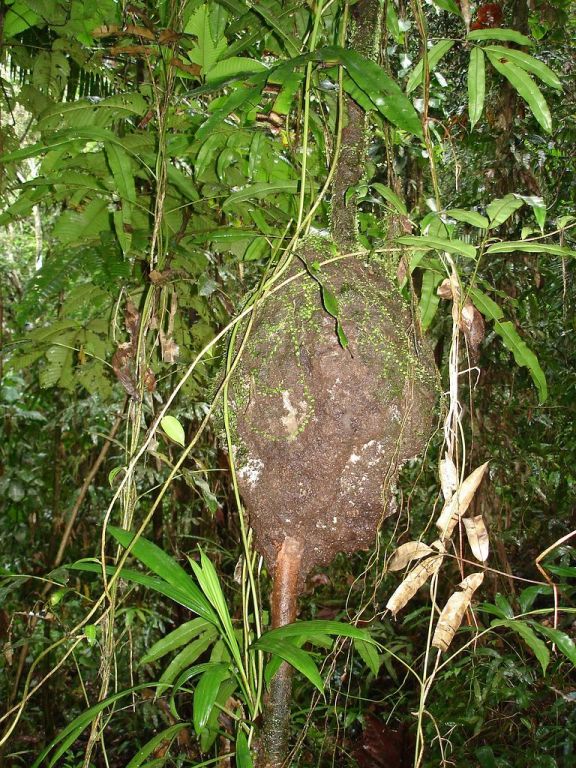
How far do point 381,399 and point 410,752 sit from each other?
5.90ft

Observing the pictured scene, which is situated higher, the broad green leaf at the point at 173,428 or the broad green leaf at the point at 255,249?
the broad green leaf at the point at 255,249

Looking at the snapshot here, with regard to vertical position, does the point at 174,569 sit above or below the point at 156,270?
below

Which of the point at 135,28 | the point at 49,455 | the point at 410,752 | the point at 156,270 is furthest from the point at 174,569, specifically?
the point at 49,455

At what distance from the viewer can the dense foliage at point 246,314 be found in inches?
43.3

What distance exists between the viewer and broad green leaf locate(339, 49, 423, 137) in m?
0.96

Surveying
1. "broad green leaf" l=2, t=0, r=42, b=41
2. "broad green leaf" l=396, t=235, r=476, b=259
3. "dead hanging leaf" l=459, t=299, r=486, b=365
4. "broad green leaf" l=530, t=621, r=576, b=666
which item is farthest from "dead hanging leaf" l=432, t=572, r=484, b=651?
"broad green leaf" l=2, t=0, r=42, b=41

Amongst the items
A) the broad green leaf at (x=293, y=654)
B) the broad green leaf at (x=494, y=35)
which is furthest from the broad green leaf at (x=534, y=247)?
the broad green leaf at (x=293, y=654)

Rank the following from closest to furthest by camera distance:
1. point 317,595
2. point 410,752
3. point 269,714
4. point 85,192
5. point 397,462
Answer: point 269,714 < point 397,462 < point 85,192 < point 410,752 < point 317,595

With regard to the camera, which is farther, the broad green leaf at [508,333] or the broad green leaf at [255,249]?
the broad green leaf at [255,249]

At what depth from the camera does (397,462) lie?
45.6 inches

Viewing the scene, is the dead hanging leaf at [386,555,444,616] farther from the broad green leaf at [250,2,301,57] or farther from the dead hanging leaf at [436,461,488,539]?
the broad green leaf at [250,2,301,57]

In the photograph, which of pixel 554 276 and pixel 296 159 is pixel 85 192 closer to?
pixel 296 159

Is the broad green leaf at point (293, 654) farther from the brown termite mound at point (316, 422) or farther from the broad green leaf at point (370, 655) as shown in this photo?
the broad green leaf at point (370, 655)

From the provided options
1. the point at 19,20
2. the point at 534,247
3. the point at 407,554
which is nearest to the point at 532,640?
the point at 407,554
